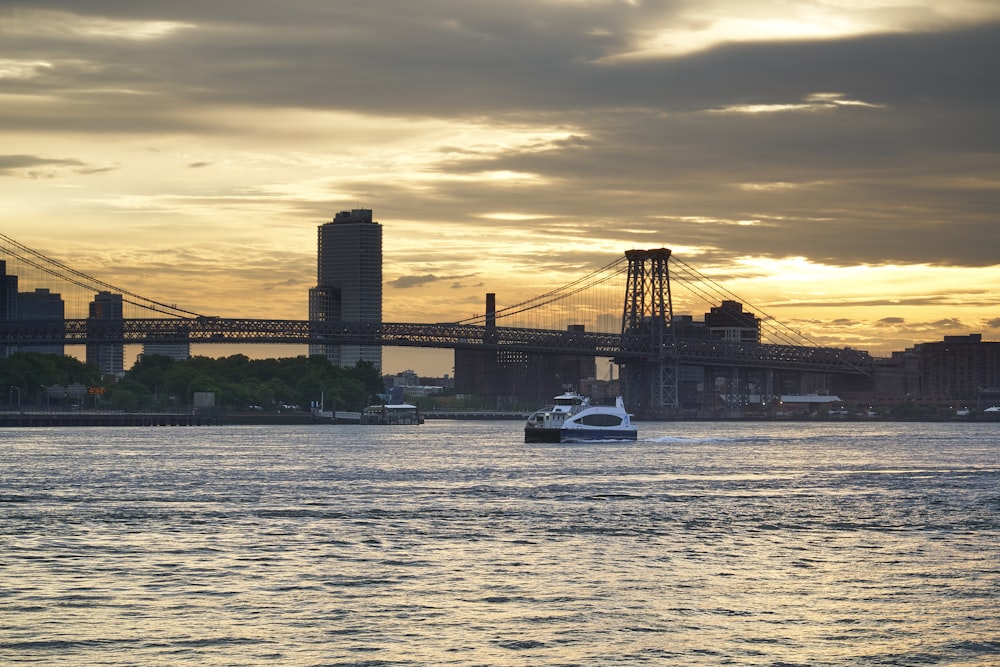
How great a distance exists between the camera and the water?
86.3 feet

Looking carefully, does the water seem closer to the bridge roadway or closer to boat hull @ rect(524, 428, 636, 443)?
boat hull @ rect(524, 428, 636, 443)

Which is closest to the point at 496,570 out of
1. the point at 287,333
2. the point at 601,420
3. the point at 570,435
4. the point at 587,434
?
the point at 570,435

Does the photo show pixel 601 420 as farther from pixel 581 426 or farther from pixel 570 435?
pixel 570 435

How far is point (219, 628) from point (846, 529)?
2377 cm

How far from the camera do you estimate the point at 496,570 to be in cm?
3553

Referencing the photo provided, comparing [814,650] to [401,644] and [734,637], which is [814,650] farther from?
[401,644]

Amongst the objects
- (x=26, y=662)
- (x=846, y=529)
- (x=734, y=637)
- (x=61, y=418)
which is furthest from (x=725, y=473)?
(x=61, y=418)

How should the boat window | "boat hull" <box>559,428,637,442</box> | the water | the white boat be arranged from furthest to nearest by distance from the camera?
the boat window
the white boat
"boat hull" <box>559,428,637,442</box>
the water

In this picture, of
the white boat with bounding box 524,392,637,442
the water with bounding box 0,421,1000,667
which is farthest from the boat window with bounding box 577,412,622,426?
the water with bounding box 0,421,1000,667

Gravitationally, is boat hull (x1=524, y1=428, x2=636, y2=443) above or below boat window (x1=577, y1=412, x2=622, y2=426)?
below

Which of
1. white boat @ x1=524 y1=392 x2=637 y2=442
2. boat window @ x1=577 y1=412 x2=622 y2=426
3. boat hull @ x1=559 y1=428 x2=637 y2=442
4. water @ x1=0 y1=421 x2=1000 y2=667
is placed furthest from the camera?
boat window @ x1=577 y1=412 x2=622 y2=426

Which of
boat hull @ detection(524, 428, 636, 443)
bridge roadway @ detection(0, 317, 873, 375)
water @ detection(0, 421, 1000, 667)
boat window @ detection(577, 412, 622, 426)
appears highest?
bridge roadway @ detection(0, 317, 873, 375)

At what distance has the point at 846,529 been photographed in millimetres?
45688

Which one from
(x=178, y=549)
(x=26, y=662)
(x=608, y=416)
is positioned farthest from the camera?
(x=608, y=416)
